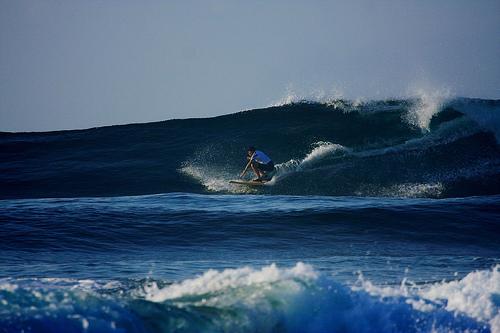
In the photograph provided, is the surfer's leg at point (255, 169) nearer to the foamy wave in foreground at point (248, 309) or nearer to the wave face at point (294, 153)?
the wave face at point (294, 153)

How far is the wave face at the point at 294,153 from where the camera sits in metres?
16.3

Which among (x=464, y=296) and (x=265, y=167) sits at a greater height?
(x=265, y=167)

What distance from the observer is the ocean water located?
17.3ft

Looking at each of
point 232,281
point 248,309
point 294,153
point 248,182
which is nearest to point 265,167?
point 248,182

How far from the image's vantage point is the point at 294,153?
755 inches

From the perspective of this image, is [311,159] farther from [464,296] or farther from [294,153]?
[464,296]

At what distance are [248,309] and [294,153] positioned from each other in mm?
14114

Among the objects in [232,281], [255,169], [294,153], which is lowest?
[232,281]

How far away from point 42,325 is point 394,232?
790cm

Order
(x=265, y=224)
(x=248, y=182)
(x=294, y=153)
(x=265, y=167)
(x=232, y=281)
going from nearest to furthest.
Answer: (x=232, y=281) < (x=265, y=224) < (x=248, y=182) < (x=265, y=167) < (x=294, y=153)

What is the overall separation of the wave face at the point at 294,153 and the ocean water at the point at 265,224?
2.7 inches

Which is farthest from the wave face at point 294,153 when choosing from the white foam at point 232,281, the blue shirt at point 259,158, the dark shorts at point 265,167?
the white foam at point 232,281

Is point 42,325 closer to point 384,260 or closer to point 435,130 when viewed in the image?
point 384,260

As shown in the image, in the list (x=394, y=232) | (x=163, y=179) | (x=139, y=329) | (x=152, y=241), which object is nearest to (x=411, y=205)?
(x=394, y=232)
